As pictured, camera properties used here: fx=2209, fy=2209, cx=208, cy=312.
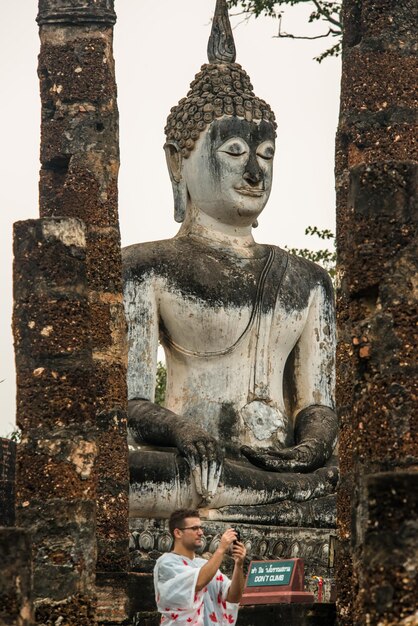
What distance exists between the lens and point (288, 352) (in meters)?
17.4

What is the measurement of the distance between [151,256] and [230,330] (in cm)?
83

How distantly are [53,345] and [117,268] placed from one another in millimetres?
2716

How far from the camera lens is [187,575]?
10.8 metres

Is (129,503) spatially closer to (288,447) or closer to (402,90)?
(288,447)

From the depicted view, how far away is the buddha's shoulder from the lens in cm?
1686

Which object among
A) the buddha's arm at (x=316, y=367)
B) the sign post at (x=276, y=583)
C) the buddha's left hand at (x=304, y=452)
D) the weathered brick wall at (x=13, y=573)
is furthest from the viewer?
the buddha's arm at (x=316, y=367)

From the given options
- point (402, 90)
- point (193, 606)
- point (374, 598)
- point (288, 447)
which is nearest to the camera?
point (374, 598)

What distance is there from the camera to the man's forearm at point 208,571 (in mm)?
10688

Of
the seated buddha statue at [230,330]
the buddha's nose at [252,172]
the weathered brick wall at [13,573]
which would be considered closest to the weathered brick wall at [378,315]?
the weathered brick wall at [13,573]

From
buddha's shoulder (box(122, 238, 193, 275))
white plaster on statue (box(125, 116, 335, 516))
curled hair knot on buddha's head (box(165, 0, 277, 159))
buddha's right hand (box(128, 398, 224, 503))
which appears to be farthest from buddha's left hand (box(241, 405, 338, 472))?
curled hair knot on buddha's head (box(165, 0, 277, 159))

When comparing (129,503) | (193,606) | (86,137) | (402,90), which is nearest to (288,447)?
(129,503)

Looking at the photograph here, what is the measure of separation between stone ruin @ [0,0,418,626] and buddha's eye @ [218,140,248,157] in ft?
7.41

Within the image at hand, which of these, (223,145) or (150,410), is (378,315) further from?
(223,145)

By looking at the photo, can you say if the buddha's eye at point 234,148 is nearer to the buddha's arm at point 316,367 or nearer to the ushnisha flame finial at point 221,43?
the ushnisha flame finial at point 221,43
